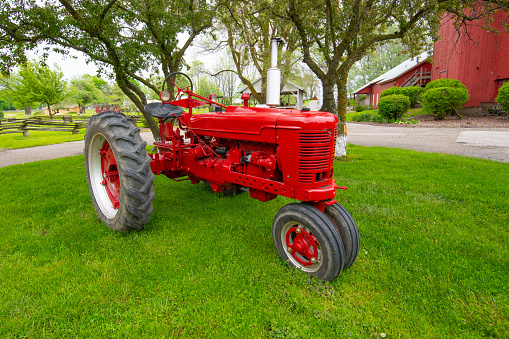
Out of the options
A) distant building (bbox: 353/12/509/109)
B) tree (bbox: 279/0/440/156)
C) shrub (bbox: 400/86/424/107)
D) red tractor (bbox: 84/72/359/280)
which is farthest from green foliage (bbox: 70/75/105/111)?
red tractor (bbox: 84/72/359/280)

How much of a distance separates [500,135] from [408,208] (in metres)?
10.0

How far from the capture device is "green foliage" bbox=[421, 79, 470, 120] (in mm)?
16219

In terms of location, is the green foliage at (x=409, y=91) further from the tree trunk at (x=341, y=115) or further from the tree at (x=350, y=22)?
the tree trunk at (x=341, y=115)

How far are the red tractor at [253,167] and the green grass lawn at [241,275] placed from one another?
10.4 inches

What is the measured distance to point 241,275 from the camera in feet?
8.41

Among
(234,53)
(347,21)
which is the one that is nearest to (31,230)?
(347,21)

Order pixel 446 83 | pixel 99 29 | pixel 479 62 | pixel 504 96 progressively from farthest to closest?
1. pixel 479 62
2. pixel 446 83
3. pixel 504 96
4. pixel 99 29

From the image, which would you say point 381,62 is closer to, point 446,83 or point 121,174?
point 446,83

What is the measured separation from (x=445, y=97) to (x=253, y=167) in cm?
1748

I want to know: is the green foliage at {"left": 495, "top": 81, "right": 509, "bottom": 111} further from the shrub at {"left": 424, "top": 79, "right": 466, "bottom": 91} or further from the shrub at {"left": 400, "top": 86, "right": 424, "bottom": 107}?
the shrub at {"left": 400, "top": 86, "right": 424, "bottom": 107}

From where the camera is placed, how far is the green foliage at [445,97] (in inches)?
639

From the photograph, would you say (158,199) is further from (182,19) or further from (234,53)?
(234,53)

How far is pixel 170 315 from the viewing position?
2.16m

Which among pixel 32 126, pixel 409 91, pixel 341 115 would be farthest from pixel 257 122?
pixel 409 91
